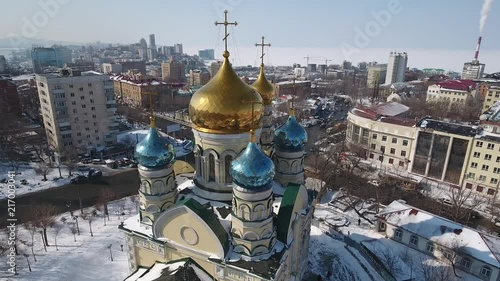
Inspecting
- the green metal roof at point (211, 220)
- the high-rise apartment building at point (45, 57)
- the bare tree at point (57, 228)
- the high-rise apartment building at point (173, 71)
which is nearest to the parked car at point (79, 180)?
the bare tree at point (57, 228)

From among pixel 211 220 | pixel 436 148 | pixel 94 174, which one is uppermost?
pixel 211 220

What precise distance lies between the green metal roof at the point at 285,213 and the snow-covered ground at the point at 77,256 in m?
9.99

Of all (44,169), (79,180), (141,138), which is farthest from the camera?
(141,138)

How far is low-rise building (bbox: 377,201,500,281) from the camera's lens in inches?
693

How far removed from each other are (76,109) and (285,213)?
32.5 meters

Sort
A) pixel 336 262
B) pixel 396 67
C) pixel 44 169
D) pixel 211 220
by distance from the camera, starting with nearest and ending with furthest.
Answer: pixel 211 220, pixel 336 262, pixel 44 169, pixel 396 67

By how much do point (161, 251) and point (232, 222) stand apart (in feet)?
12.6

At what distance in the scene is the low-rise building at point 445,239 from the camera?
57.7ft

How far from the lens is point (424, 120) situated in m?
34.6

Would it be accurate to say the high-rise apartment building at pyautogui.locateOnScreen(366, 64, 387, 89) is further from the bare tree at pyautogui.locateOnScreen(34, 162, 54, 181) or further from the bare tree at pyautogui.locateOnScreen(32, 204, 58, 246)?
the bare tree at pyautogui.locateOnScreen(32, 204, 58, 246)

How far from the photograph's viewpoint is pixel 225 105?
1300cm

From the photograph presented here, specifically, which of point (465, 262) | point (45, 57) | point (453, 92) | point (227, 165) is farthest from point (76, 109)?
point (45, 57)

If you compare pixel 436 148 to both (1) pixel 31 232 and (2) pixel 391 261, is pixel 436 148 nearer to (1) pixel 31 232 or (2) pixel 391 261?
(2) pixel 391 261

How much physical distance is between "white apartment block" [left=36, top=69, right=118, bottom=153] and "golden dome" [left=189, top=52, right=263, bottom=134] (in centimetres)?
2833
